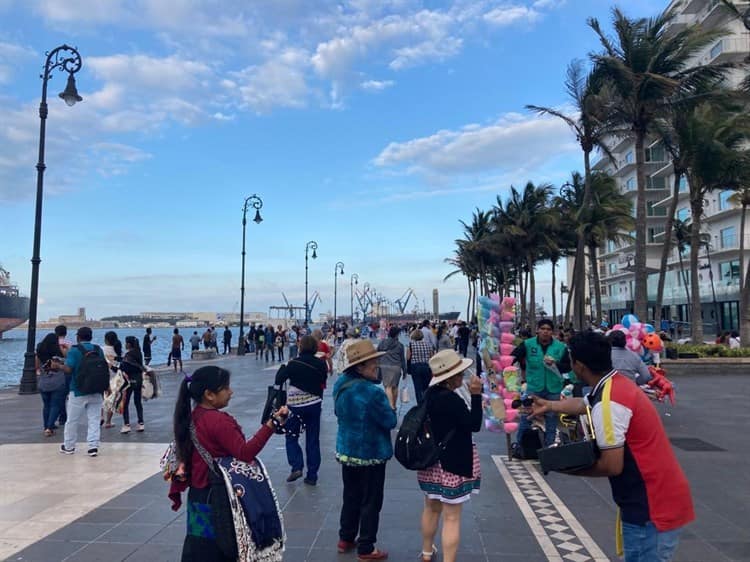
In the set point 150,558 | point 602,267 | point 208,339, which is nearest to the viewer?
point 150,558

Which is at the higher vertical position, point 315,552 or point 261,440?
point 261,440

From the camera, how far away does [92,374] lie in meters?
8.05

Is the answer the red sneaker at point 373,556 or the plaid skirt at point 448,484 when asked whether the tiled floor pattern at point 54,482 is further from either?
the plaid skirt at point 448,484

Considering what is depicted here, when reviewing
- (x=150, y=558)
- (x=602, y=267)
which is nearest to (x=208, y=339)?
(x=150, y=558)

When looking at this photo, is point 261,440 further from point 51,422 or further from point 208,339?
point 208,339

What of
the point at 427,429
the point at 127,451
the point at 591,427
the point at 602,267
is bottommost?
the point at 127,451

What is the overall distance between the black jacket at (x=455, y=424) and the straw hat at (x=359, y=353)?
820mm

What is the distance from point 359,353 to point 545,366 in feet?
12.1

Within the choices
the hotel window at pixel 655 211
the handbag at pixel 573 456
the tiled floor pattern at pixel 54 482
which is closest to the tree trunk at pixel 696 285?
the tiled floor pattern at pixel 54 482

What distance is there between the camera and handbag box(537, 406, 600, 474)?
268 centimetres

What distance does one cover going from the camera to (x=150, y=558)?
4.55m

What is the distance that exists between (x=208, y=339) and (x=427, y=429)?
2770 cm

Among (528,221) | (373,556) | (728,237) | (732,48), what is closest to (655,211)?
(728,237)

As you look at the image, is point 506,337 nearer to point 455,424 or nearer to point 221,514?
point 455,424
